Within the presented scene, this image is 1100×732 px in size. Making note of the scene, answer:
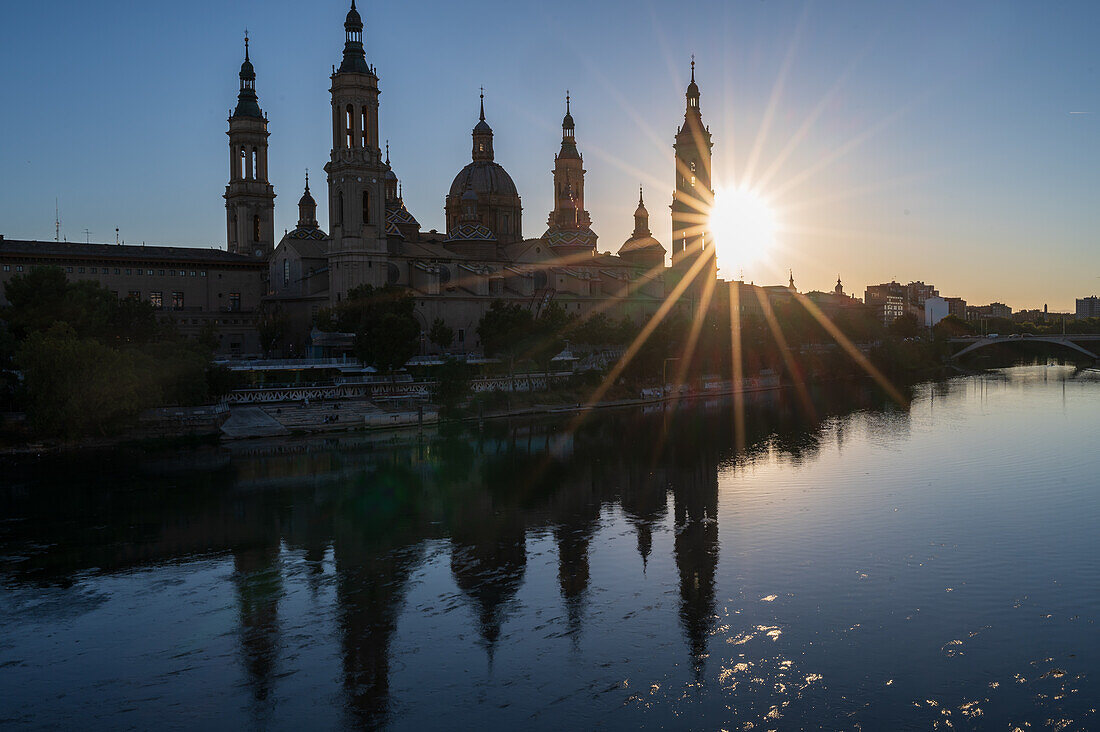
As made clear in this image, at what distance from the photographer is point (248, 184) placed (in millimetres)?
76312

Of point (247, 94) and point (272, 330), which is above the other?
point (247, 94)

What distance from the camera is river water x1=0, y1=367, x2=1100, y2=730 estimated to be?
16.6 metres

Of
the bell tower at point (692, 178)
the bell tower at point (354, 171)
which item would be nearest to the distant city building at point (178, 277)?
the bell tower at point (354, 171)

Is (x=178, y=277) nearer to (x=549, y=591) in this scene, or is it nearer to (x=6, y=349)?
(x=6, y=349)

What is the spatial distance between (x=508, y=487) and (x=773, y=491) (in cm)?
997

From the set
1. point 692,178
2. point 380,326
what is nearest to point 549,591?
point 380,326

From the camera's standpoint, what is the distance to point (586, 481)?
120ft

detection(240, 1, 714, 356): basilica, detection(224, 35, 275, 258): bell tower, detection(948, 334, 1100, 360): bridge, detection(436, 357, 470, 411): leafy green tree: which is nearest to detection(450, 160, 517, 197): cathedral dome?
detection(240, 1, 714, 356): basilica

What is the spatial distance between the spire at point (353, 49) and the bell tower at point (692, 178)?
3943 cm

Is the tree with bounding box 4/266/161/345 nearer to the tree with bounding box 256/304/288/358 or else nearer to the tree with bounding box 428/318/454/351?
the tree with bounding box 256/304/288/358

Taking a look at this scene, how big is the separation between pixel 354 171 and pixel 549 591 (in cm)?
4698

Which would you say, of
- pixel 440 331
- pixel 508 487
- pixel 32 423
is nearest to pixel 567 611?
pixel 508 487

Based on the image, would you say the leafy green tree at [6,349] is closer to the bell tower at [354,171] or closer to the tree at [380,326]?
the tree at [380,326]

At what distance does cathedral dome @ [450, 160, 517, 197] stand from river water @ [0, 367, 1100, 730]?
156 ft
